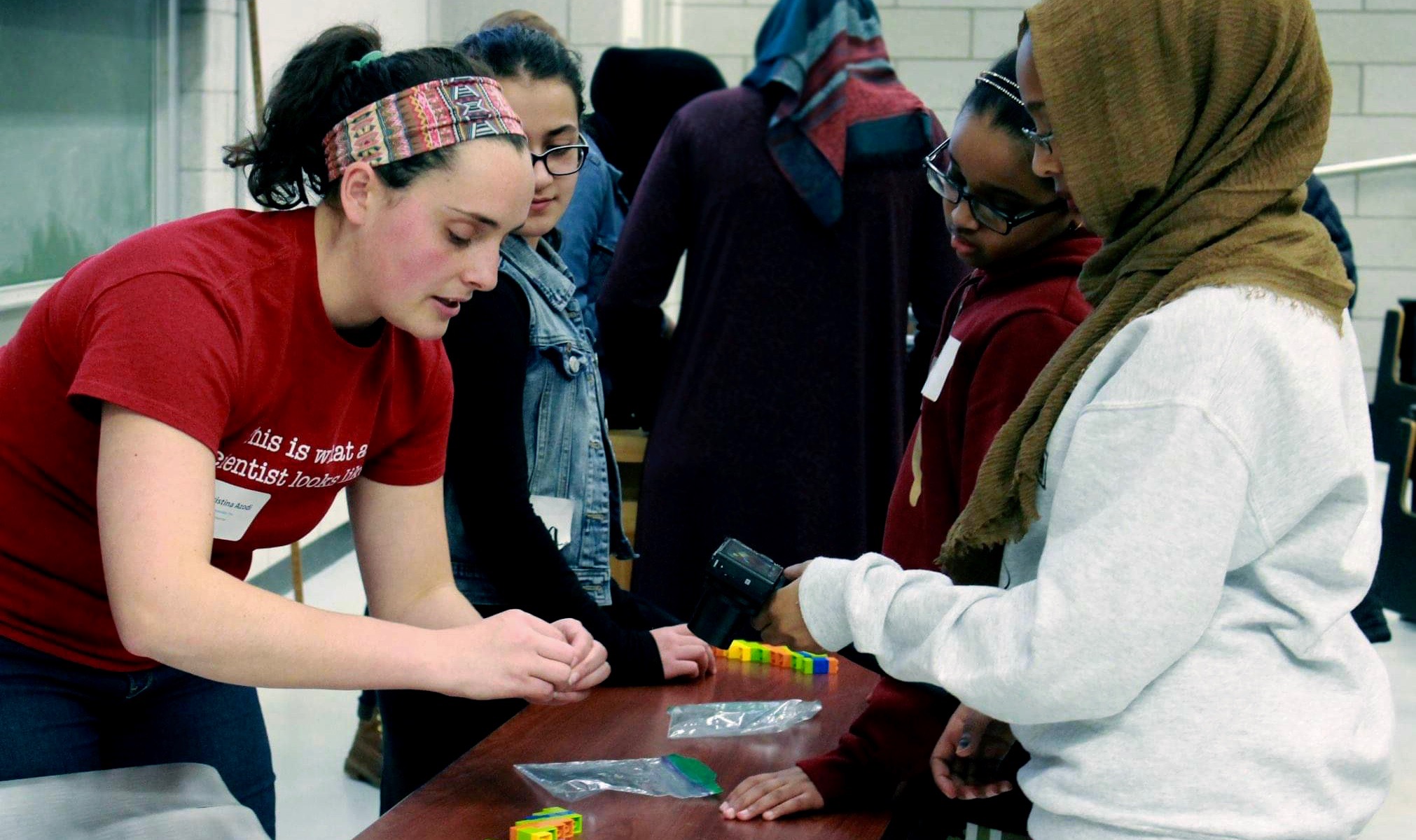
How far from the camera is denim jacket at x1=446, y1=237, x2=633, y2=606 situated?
1.73 meters

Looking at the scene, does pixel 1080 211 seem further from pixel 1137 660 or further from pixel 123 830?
pixel 123 830

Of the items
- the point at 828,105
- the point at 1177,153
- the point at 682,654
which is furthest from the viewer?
the point at 828,105

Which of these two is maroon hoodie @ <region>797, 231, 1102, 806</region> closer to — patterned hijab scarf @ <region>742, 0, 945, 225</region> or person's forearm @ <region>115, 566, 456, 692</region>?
person's forearm @ <region>115, 566, 456, 692</region>

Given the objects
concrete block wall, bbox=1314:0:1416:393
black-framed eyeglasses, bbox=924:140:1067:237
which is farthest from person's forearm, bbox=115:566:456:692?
concrete block wall, bbox=1314:0:1416:393

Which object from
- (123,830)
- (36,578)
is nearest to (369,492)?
(36,578)

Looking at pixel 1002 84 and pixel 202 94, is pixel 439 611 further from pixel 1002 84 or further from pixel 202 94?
pixel 202 94

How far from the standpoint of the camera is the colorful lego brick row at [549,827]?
3.87 ft

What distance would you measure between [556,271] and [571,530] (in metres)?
0.35

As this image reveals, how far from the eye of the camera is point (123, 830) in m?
1.18

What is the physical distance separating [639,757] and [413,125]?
0.67 meters

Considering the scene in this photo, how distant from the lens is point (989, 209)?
152cm

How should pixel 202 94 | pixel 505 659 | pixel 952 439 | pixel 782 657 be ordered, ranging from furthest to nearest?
pixel 202 94
pixel 782 657
pixel 952 439
pixel 505 659

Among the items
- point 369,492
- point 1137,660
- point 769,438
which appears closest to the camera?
point 1137,660

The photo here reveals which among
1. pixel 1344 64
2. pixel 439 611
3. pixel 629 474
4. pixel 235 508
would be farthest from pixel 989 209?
pixel 1344 64
